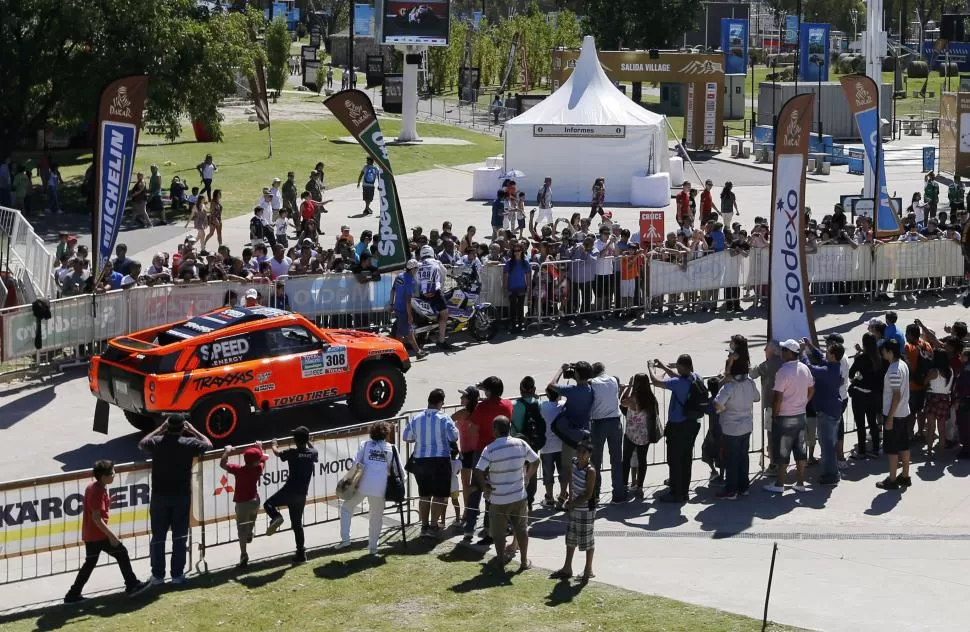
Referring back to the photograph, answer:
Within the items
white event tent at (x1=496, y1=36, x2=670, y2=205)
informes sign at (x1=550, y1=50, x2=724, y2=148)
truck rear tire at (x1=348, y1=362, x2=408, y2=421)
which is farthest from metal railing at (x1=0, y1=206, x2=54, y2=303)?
informes sign at (x1=550, y1=50, x2=724, y2=148)

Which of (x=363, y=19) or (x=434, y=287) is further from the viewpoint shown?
(x=363, y=19)

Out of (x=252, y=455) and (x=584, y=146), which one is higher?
(x=584, y=146)

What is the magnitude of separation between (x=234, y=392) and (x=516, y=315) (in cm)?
754

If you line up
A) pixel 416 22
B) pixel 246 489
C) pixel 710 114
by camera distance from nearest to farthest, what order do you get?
pixel 246 489, pixel 416 22, pixel 710 114

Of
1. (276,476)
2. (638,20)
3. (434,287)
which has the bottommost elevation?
(276,476)

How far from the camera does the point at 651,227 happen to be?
1035 inches

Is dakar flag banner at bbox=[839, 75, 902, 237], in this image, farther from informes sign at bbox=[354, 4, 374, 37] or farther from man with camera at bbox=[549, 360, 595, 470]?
informes sign at bbox=[354, 4, 374, 37]

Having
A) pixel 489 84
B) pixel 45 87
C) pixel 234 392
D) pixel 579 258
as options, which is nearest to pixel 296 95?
pixel 489 84

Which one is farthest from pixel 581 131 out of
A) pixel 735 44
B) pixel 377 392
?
pixel 735 44

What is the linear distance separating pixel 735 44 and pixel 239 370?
60.1m

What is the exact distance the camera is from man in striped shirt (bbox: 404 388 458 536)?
41.7ft

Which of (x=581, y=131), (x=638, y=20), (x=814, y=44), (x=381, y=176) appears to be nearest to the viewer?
(x=381, y=176)

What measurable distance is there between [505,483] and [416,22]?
42.6 m

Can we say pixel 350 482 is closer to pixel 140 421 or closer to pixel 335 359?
pixel 335 359
